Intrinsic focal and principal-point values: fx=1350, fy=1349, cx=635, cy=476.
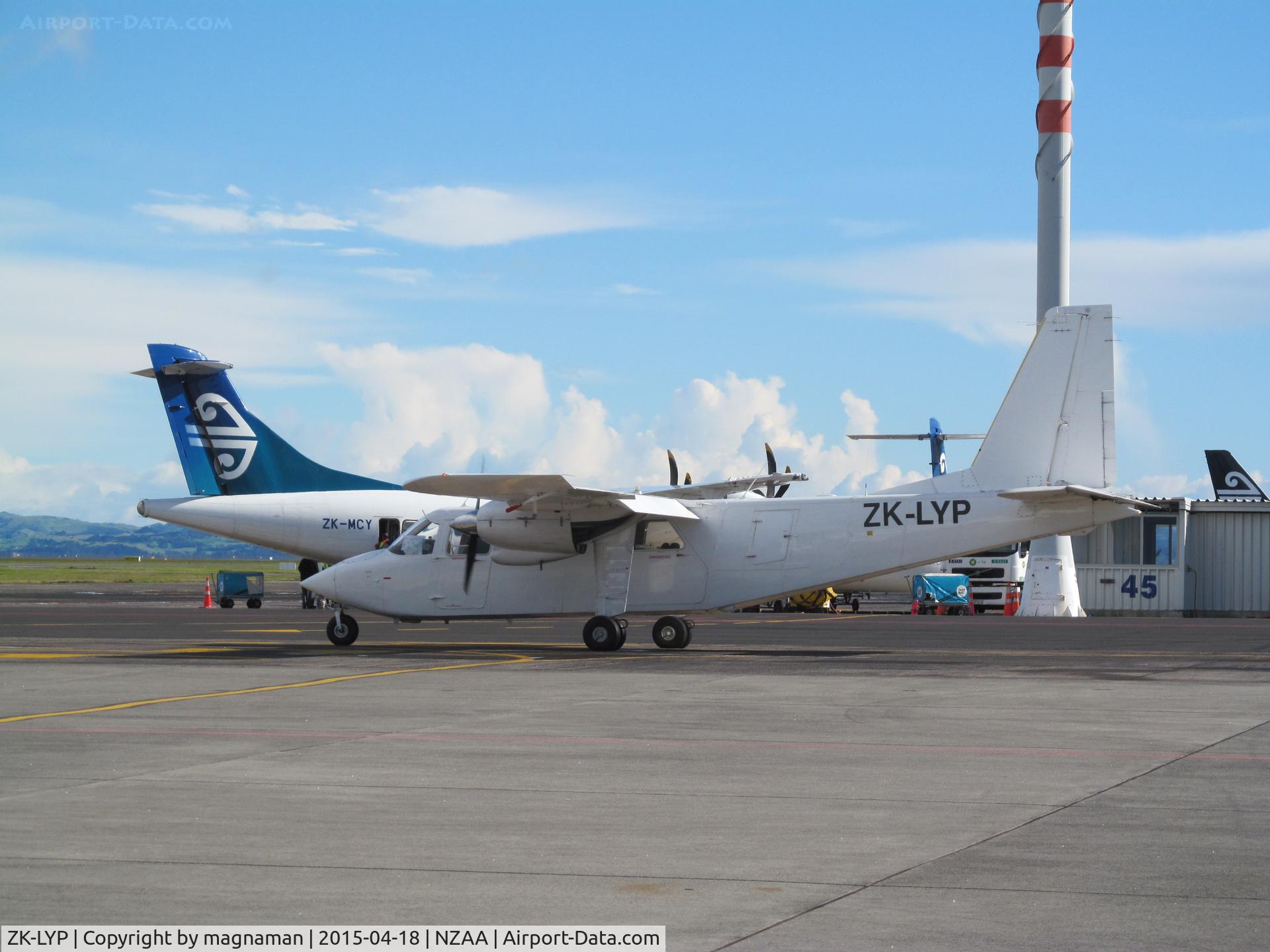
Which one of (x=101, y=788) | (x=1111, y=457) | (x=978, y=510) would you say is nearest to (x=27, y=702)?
(x=101, y=788)

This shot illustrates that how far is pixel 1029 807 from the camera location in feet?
30.4

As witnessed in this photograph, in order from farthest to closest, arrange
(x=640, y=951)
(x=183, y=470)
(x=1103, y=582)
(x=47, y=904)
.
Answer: (x=1103, y=582), (x=183, y=470), (x=47, y=904), (x=640, y=951)

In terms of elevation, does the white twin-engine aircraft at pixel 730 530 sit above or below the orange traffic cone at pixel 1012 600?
above

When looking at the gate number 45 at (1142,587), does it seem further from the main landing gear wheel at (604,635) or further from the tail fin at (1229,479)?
the main landing gear wheel at (604,635)

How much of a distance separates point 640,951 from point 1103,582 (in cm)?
5058

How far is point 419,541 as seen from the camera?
27000mm

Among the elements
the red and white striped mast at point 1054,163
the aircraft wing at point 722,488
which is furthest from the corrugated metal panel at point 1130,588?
the aircraft wing at point 722,488

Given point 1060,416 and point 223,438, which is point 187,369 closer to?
point 223,438

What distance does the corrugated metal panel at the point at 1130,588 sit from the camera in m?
51.6

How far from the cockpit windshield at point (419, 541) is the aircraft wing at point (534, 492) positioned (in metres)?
1.97

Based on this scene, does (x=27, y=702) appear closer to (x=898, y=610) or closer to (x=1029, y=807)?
(x=1029, y=807)

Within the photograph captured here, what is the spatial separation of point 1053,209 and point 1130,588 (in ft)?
50.5

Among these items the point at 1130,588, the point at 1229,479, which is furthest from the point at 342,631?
the point at 1229,479

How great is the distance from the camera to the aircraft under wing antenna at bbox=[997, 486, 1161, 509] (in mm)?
23141
